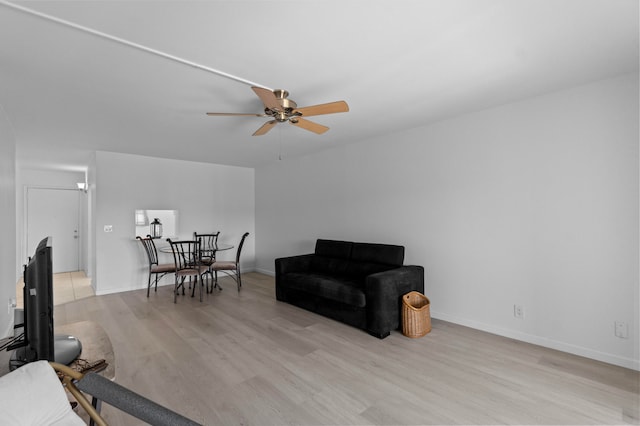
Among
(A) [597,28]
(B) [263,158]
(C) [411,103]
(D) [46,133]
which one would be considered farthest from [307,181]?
(A) [597,28]

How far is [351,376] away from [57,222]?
26.6 feet

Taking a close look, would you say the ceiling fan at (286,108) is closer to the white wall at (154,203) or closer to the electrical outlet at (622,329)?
the electrical outlet at (622,329)

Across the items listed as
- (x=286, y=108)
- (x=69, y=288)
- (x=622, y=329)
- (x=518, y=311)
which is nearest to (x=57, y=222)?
(x=69, y=288)

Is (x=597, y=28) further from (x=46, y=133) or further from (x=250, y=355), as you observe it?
(x=46, y=133)

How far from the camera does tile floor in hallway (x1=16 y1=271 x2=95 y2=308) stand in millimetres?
4938

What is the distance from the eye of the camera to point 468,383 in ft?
7.74

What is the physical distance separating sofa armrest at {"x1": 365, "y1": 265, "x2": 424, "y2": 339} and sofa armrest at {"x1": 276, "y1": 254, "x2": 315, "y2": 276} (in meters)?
1.49

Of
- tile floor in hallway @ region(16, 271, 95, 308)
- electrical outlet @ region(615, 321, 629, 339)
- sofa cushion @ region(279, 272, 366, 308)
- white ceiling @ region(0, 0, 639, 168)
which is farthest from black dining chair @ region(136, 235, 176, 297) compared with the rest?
electrical outlet @ region(615, 321, 629, 339)

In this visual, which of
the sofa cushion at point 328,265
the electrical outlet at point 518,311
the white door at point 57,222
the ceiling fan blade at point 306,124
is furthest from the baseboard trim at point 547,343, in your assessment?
the white door at point 57,222

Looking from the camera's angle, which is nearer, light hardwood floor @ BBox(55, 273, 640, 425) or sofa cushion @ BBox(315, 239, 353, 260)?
light hardwood floor @ BBox(55, 273, 640, 425)

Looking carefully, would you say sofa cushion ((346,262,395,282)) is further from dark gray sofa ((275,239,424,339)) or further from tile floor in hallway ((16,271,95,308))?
tile floor in hallway ((16,271,95,308))

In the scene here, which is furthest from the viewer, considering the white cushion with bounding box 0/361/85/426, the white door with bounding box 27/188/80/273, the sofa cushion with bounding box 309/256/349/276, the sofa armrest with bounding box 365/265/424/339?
the white door with bounding box 27/188/80/273

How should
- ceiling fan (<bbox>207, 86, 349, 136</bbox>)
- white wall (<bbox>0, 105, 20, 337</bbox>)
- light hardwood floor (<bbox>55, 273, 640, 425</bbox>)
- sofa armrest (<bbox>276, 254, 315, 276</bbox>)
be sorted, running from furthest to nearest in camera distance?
sofa armrest (<bbox>276, 254, 315, 276</bbox>), white wall (<bbox>0, 105, 20, 337</bbox>), ceiling fan (<bbox>207, 86, 349, 136</bbox>), light hardwood floor (<bbox>55, 273, 640, 425</bbox>)

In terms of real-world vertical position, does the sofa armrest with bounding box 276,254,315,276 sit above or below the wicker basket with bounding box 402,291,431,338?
above
